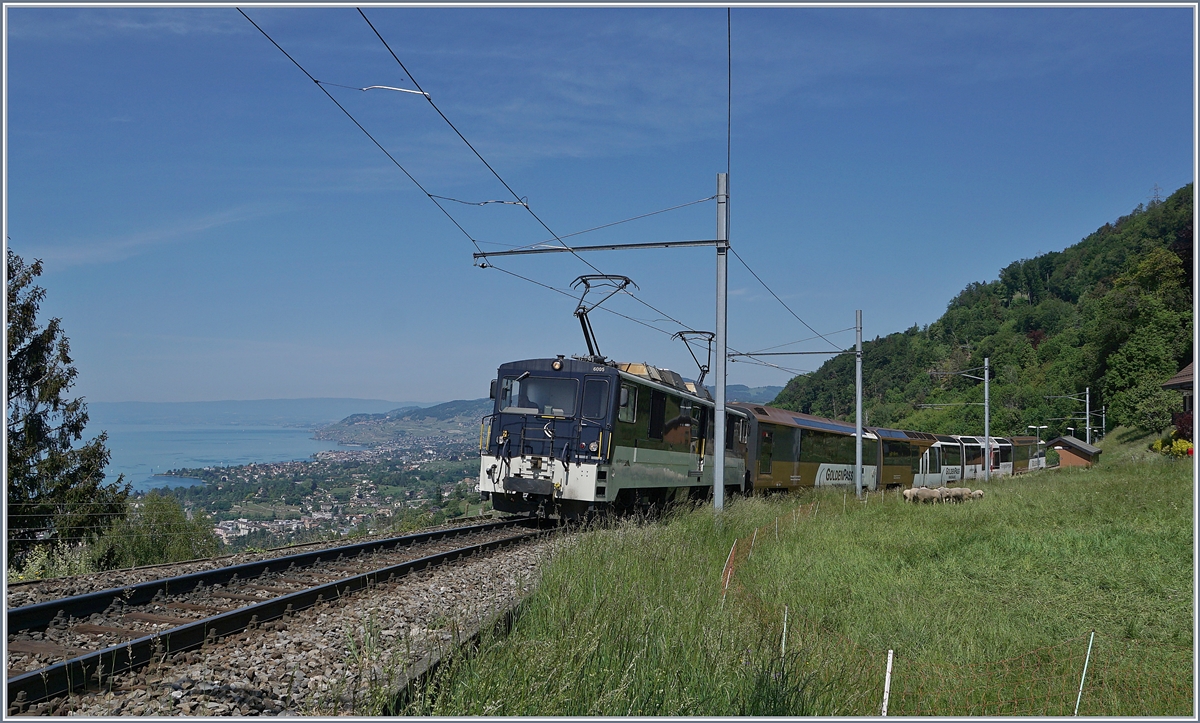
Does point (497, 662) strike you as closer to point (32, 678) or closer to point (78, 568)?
point (32, 678)

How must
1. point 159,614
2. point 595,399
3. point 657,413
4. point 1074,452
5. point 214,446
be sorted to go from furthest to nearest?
point 214,446 → point 1074,452 → point 657,413 → point 595,399 → point 159,614

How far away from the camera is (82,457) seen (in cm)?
2334

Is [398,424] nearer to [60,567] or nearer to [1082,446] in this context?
[1082,446]

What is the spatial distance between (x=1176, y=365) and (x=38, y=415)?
194 feet

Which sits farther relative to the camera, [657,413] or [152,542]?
[657,413]

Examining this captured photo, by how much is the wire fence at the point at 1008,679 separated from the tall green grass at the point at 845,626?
0.02 metres

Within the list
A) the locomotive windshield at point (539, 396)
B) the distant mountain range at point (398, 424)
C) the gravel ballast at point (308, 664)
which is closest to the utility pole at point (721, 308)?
the locomotive windshield at point (539, 396)

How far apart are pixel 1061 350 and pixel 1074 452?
1160 centimetres

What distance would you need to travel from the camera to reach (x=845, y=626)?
8422mm

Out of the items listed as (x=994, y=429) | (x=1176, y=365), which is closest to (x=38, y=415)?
(x=1176, y=365)

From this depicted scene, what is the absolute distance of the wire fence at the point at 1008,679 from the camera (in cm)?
612

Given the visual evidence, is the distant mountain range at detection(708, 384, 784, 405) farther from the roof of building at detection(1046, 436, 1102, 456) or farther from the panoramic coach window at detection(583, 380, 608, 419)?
the roof of building at detection(1046, 436, 1102, 456)

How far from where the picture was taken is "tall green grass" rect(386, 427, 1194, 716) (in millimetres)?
5176

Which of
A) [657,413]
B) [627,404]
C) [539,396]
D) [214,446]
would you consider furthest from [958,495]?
[214,446]
